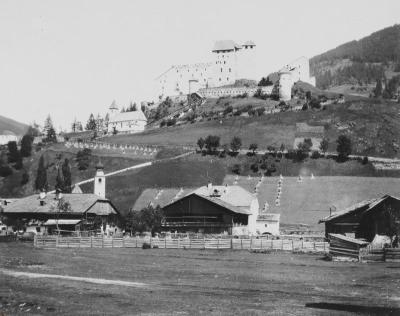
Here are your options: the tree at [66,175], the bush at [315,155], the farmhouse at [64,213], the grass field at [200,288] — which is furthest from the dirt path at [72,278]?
the bush at [315,155]

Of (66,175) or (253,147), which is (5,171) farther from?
(253,147)

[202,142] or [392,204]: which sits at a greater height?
[202,142]

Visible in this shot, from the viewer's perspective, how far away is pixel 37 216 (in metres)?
87.8

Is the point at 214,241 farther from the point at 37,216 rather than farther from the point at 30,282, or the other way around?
the point at 37,216

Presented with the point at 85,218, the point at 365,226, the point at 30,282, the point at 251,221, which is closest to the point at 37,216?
the point at 85,218

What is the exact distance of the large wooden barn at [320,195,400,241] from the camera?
5779 centimetres

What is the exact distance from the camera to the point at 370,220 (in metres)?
64.7

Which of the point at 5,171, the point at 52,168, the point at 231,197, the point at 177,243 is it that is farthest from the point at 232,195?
the point at 5,171

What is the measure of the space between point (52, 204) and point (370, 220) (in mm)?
43498

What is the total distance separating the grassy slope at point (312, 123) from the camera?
160 meters

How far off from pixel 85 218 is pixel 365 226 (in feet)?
125

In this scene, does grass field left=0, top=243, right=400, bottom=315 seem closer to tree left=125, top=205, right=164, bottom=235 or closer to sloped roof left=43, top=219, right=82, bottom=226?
tree left=125, top=205, right=164, bottom=235

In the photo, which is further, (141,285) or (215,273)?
(215,273)

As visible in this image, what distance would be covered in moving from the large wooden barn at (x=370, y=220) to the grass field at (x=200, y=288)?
16747 mm
